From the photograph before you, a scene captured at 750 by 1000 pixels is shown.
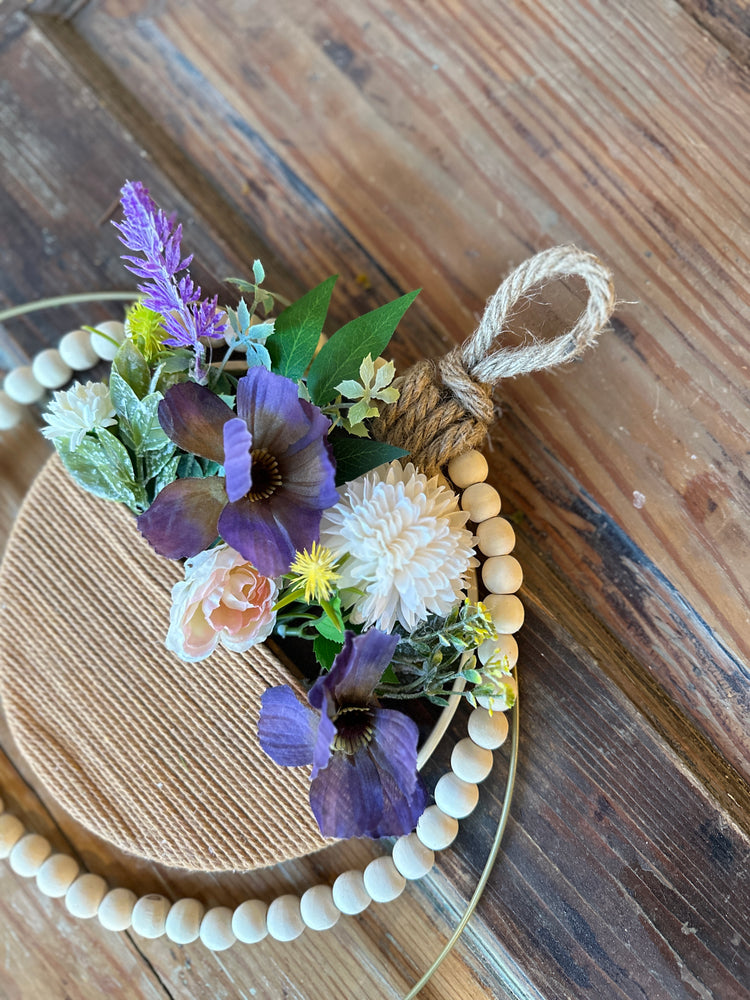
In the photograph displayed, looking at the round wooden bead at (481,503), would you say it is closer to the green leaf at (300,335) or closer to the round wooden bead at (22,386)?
the green leaf at (300,335)

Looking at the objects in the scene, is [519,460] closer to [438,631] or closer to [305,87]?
[438,631]

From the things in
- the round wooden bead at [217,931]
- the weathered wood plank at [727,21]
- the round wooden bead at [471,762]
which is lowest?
the round wooden bead at [471,762]

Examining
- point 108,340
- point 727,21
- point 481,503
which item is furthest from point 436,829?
Answer: point 727,21

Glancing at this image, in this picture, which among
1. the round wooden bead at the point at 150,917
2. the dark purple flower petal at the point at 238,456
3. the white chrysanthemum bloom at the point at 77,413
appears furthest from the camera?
the round wooden bead at the point at 150,917

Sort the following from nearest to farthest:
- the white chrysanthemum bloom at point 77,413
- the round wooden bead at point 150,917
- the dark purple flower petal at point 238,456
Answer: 1. the dark purple flower petal at point 238,456
2. the white chrysanthemum bloom at point 77,413
3. the round wooden bead at point 150,917

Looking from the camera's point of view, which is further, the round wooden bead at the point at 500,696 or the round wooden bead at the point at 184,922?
the round wooden bead at the point at 184,922

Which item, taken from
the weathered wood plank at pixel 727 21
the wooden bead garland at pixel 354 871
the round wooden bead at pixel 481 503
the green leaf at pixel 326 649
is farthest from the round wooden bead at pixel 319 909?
the weathered wood plank at pixel 727 21

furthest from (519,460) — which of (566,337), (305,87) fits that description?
(305,87)

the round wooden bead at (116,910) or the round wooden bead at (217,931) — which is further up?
the round wooden bead at (116,910)
